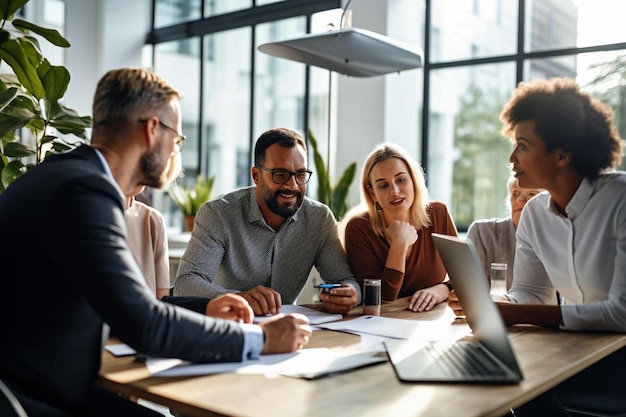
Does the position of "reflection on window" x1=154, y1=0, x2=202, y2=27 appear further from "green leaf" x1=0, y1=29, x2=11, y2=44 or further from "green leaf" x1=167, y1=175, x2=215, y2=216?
"green leaf" x1=0, y1=29, x2=11, y2=44

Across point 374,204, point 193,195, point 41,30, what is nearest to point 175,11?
point 193,195

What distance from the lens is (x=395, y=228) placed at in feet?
8.86

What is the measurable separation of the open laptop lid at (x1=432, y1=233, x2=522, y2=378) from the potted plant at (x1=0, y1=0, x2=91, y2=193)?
5.96 feet

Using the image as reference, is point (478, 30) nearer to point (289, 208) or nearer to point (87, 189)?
point (289, 208)

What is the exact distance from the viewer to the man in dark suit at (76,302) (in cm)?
132

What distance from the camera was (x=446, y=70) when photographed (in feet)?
16.6

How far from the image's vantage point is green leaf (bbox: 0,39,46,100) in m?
2.75

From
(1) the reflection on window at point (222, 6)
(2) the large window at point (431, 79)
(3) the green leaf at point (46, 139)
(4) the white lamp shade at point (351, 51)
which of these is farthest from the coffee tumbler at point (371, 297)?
(1) the reflection on window at point (222, 6)

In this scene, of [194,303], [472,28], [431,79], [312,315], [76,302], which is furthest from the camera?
[431,79]

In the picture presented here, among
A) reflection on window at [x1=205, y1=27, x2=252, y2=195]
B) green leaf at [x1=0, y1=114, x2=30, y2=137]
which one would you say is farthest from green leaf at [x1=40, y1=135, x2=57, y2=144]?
reflection on window at [x1=205, y1=27, x2=252, y2=195]

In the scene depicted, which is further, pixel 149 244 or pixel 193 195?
pixel 193 195

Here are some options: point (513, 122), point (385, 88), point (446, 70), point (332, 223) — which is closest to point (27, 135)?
point (385, 88)

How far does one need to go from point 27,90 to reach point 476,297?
7.12 feet

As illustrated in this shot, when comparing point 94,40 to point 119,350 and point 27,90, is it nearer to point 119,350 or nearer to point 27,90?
point 27,90
